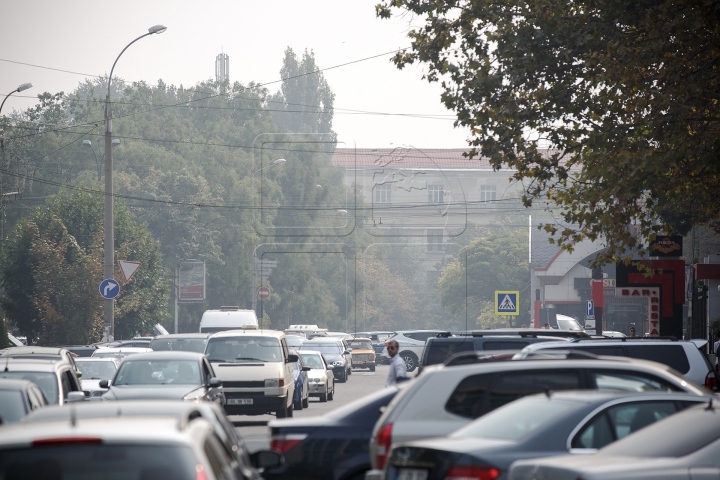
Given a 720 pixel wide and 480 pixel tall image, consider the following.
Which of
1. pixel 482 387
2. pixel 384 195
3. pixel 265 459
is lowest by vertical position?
pixel 265 459

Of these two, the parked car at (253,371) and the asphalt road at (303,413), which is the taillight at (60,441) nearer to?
the asphalt road at (303,413)

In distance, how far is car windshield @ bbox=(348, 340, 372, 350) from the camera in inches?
2202

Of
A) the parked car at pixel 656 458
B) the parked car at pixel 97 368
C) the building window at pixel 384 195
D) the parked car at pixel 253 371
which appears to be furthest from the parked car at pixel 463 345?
the building window at pixel 384 195

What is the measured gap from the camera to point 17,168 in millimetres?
79688

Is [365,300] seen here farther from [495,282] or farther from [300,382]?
[300,382]

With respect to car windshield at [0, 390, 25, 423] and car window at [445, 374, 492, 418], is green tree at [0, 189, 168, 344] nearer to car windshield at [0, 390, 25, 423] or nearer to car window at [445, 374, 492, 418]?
car windshield at [0, 390, 25, 423]

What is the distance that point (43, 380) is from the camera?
13539 mm

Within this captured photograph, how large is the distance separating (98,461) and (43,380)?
30.5 feet

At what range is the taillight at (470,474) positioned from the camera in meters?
6.95

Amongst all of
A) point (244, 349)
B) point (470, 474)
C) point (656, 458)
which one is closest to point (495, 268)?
point (244, 349)

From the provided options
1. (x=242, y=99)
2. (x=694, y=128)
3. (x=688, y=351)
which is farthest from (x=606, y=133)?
(x=242, y=99)

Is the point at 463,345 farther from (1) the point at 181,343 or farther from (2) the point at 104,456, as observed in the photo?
(2) the point at 104,456

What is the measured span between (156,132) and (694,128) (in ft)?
262

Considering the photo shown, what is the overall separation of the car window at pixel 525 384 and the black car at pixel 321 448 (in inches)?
54.0
